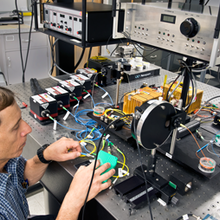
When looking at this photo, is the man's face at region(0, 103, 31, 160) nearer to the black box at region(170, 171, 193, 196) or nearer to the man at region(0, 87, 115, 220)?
the man at region(0, 87, 115, 220)

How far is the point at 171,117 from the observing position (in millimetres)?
912

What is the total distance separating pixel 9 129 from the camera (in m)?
0.82

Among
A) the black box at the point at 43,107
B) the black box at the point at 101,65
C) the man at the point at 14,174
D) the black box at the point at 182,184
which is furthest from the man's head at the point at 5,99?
the black box at the point at 101,65

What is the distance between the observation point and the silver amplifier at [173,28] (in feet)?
3.13

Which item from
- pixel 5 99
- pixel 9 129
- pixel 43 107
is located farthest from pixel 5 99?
pixel 43 107

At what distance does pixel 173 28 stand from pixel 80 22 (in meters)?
0.71

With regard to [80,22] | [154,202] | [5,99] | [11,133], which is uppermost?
[80,22]

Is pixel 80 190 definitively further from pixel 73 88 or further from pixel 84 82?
pixel 84 82

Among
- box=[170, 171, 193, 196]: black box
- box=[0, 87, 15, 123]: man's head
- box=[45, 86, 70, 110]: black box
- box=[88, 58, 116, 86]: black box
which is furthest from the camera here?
box=[88, 58, 116, 86]: black box

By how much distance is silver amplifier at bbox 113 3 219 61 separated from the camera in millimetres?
954

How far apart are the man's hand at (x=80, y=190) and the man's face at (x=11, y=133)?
0.82 feet

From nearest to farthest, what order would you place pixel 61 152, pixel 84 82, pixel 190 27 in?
pixel 190 27 < pixel 61 152 < pixel 84 82

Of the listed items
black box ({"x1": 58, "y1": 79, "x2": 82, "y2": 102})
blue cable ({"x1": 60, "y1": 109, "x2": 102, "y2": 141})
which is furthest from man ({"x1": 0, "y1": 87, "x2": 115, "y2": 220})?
black box ({"x1": 58, "y1": 79, "x2": 82, "y2": 102})

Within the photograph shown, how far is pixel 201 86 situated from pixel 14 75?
268 centimetres
